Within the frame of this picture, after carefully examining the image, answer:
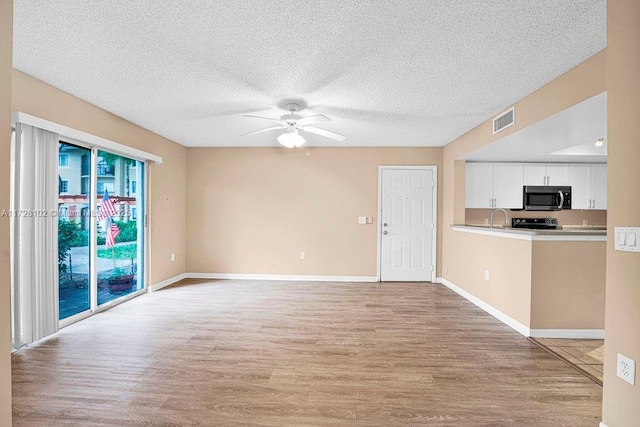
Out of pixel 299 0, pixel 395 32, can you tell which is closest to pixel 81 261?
pixel 299 0

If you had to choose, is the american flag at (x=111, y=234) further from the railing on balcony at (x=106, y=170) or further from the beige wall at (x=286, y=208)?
the beige wall at (x=286, y=208)

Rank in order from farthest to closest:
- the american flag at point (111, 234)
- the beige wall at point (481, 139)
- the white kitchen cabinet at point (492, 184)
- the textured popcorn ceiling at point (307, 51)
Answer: the white kitchen cabinet at point (492, 184)
the american flag at point (111, 234)
the beige wall at point (481, 139)
the textured popcorn ceiling at point (307, 51)

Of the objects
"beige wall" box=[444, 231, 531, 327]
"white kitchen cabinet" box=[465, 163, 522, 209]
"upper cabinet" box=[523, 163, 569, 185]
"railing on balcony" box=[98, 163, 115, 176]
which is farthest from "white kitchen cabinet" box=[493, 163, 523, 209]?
"railing on balcony" box=[98, 163, 115, 176]

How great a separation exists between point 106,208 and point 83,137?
3.57 feet

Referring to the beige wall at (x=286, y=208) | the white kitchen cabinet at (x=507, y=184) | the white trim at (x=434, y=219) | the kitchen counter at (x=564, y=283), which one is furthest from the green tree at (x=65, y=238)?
the white kitchen cabinet at (x=507, y=184)

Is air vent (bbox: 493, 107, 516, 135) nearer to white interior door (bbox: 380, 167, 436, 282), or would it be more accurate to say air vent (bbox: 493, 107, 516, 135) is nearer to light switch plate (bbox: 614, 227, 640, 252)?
white interior door (bbox: 380, 167, 436, 282)

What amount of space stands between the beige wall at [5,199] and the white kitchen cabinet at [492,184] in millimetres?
5829

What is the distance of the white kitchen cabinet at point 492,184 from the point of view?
579 cm

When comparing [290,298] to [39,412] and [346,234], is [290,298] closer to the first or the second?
[346,234]

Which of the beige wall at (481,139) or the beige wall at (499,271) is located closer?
the beige wall at (481,139)

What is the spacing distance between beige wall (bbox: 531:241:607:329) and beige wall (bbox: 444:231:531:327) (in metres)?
0.08

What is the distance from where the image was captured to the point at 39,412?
6.79 ft

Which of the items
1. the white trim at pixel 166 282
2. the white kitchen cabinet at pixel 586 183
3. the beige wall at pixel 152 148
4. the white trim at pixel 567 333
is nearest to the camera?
the beige wall at pixel 152 148

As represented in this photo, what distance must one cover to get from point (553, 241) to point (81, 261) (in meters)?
5.26
